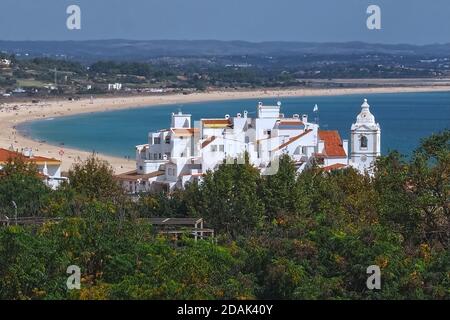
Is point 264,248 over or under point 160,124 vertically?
over

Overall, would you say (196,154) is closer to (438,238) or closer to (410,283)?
(438,238)

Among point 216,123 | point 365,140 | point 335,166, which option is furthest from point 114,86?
point 335,166

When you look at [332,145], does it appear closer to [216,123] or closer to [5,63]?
[216,123]

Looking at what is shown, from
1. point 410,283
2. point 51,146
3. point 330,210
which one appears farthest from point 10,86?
point 410,283

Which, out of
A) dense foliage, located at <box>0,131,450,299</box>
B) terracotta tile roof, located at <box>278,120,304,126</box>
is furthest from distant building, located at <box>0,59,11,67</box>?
dense foliage, located at <box>0,131,450,299</box>

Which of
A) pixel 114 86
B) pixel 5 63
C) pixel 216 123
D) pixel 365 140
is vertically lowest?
pixel 114 86

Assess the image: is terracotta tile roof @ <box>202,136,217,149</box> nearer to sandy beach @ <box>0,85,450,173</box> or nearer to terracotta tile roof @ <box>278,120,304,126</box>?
terracotta tile roof @ <box>278,120,304,126</box>

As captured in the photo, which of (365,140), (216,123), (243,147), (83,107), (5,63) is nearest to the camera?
(243,147)
